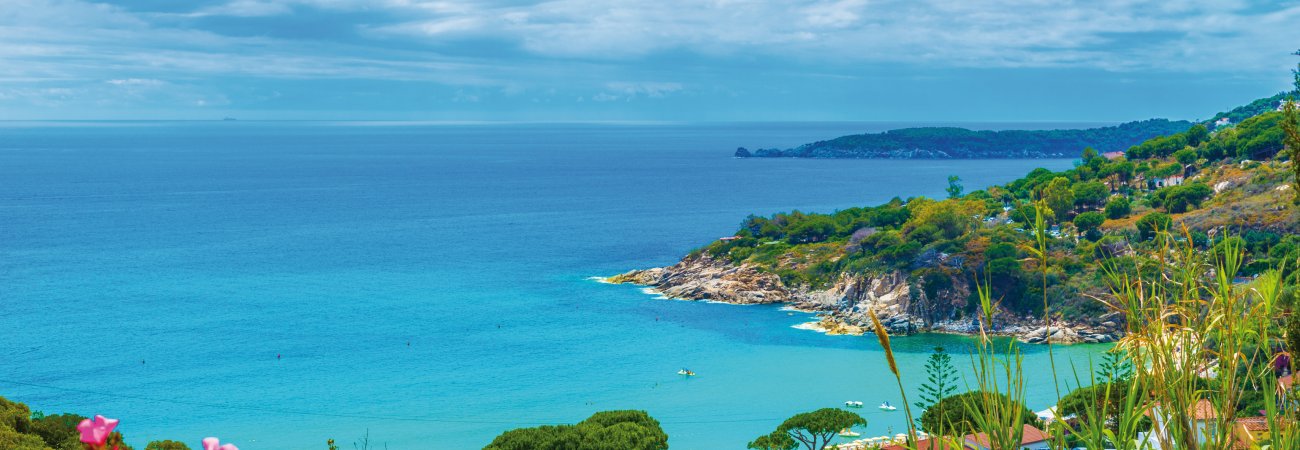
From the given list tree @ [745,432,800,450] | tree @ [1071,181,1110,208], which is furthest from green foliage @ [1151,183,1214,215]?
tree @ [745,432,800,450]

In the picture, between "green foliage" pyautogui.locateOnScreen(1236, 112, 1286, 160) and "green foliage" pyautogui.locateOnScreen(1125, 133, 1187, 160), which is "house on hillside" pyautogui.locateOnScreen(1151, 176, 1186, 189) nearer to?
"green foliage" pyautogui.locateOnScreen(1236, 112, 1286, 160)

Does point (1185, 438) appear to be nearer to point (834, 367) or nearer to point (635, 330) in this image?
point (834, 367)

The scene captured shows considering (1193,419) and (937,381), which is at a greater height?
(1193,419)

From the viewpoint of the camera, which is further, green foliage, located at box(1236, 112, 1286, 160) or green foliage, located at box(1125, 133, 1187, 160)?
green foliage, located at box(1125, 133, 1187, 160)

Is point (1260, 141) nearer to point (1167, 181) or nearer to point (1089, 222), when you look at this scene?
point (1167, 181)

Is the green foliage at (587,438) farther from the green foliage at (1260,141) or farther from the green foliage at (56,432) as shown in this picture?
the green foliage at (1260,141)

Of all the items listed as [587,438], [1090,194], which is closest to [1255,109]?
[1090,194]
